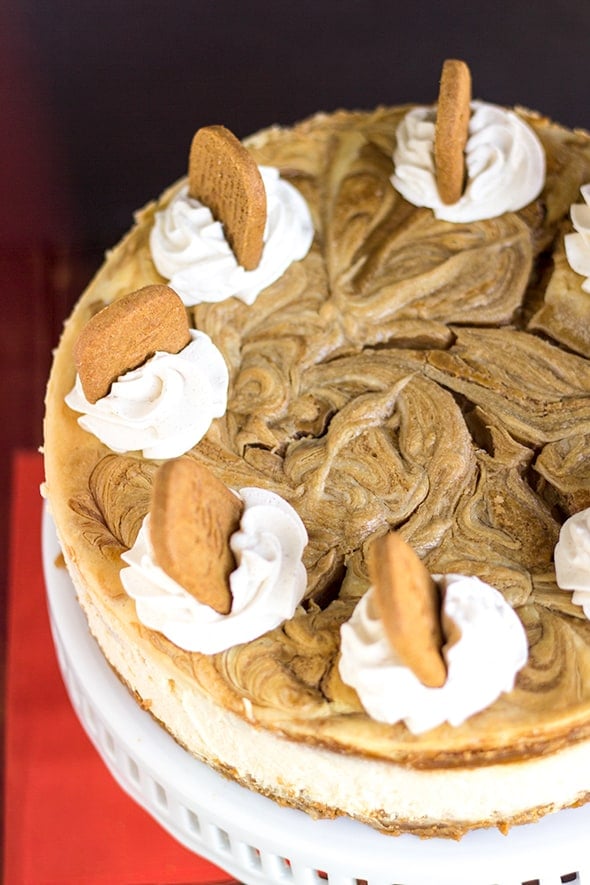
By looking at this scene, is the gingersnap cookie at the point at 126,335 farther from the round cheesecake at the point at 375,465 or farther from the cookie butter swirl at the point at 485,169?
the cookie butter swirl at the point at 485,169

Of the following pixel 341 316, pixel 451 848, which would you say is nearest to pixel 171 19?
pixel 341 316

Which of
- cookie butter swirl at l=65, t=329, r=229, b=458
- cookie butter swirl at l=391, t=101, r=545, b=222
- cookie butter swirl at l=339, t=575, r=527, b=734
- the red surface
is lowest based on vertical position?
the red surface

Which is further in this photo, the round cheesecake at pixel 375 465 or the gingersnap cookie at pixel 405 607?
the round cheesecake at pixel 375 465

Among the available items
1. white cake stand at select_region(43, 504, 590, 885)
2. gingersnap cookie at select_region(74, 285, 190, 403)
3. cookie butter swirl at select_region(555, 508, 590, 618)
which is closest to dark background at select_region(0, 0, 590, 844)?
gingersnap cookie at select_region(74, 285, 190, 403)

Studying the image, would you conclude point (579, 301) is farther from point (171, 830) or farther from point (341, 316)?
point (171, 830)

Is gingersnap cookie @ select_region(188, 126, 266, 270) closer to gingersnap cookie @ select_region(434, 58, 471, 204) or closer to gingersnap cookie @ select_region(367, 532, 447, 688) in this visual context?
gingersnap cookie @ select_region(434, 58, 471, 204)

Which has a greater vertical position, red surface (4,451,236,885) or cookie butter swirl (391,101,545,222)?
cookie butter swirl (391,101,545,222)

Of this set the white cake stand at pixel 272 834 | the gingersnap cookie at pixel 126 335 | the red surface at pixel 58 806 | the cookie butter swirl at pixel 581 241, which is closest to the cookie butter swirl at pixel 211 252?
the gingersnap cookie at pixel 126 335

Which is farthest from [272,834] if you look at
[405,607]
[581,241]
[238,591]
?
[581,241]
